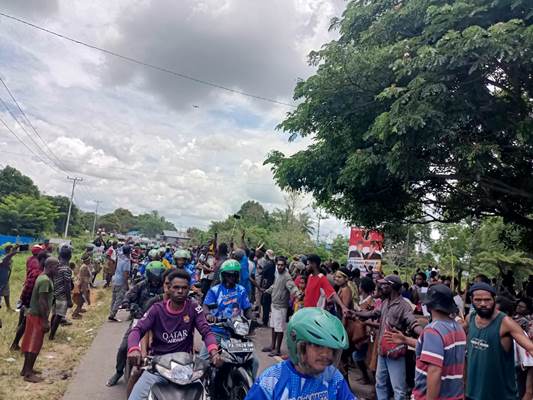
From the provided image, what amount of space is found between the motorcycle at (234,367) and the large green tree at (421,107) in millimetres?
3520

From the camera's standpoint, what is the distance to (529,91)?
736cm

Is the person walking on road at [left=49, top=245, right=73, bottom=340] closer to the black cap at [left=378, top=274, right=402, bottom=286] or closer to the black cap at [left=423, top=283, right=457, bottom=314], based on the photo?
the black cap at [left=378, top=274, right=402, bottom=286]

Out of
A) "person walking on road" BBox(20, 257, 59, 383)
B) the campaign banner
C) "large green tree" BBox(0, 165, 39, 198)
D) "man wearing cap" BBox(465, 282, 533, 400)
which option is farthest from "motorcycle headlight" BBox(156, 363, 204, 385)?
"large green tree" BBox(0, 165, 39, 198)

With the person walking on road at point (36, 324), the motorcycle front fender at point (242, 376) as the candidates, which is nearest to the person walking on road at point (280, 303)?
the motorcycle front fender at point (242, 376)

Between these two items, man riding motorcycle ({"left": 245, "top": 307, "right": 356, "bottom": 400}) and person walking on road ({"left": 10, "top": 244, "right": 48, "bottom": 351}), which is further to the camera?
person walking on road ({"left": 10, "top": 244, "right": 48, "bottom": 351})

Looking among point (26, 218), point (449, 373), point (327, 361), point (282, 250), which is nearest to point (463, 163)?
point (449, 373)

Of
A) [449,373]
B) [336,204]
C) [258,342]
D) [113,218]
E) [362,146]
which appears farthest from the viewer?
[113,218]

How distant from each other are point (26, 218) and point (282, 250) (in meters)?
26.8

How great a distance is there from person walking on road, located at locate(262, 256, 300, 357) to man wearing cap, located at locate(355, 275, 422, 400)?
3.12 metres

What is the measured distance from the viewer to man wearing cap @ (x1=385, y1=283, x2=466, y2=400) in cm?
336

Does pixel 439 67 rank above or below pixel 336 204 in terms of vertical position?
above

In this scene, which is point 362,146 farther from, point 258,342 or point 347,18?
point 258,342

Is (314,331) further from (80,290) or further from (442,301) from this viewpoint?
(80,290)

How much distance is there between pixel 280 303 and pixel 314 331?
21.4 ft
